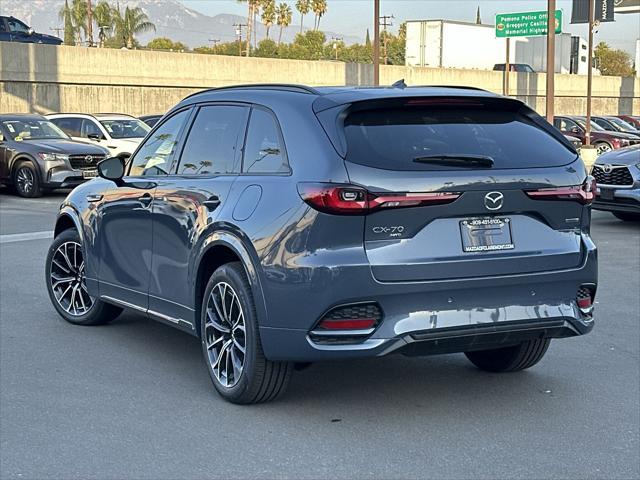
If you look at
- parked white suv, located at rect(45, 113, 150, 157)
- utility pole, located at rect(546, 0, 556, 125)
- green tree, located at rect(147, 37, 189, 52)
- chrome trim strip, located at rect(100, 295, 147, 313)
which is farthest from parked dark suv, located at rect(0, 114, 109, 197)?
green tree, located at rect(147, 37, 189, 52)

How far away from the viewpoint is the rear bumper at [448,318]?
197 inches

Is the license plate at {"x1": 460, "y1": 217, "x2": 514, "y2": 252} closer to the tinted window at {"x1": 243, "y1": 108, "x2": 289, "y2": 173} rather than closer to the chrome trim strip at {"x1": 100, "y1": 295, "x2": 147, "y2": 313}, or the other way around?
the tinted window at {"x1": 243, "y1": 108, "x2": 289, "y2": 173}

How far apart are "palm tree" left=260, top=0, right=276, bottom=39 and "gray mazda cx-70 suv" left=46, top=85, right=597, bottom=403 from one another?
391ft

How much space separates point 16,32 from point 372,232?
3793 centimetres

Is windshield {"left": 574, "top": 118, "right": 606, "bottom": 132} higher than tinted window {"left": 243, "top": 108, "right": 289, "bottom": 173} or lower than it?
lower

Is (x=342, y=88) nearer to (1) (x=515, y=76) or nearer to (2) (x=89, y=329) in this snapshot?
(2) (x=89, y=329)

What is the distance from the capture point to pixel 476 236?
5.18 m

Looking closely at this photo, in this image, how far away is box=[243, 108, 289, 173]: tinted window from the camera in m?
5.49

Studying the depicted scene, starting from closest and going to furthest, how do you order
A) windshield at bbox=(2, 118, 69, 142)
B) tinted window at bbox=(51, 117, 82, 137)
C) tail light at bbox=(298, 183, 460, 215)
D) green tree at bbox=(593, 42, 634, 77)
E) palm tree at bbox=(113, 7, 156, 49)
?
tail light at bbox=(298, 183, 460, 215) < windshield at bbox=(2, 118, 69, 142) < tinted window at bbox=(51, 117, 82, 137) < palm tree at bbox=(113, 7, 156, 49) < green tree at bbox=(593, 42, 634, 77)

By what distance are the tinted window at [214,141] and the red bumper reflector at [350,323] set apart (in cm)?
123

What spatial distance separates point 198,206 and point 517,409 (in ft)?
7.15

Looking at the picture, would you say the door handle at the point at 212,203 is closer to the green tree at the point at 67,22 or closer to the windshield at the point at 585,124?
the windshield at the point at 585,124

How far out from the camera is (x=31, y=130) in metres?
21.0

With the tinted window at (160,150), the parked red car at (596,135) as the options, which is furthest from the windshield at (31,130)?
the parked red car at (596,135)
